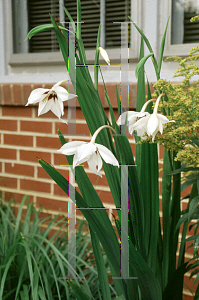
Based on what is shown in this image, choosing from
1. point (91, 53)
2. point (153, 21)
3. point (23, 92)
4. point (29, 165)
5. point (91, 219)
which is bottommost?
point (29, 165)

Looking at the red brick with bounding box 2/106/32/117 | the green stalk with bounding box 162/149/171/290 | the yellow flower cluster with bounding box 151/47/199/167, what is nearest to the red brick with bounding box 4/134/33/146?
the red brick with bounding box 2/106/32/117

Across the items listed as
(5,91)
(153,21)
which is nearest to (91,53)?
(153,21)

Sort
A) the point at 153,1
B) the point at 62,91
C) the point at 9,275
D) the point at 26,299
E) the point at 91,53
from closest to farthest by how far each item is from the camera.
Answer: the point at 62,91
the point at 26,299
the point at 9,275
the point at 153,1
the point at 91,53

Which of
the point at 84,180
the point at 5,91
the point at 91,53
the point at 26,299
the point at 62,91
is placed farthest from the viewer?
the point at 5,91

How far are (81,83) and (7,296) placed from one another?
85cm

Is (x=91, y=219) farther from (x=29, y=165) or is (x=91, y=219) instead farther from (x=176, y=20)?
(x=29, y=165)

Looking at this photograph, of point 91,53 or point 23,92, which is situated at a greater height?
point 91,53

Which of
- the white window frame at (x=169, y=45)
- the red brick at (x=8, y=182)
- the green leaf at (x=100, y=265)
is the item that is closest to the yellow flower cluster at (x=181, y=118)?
the green leaf at (x=100, y=265)

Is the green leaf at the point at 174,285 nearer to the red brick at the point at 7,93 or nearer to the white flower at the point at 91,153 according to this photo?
the white flower at the point at 91,153

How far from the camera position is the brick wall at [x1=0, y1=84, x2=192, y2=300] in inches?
66.8

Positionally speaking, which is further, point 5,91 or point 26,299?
point 5,91

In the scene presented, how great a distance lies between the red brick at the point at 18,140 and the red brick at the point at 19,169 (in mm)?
135

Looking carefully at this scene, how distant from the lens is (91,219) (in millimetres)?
578

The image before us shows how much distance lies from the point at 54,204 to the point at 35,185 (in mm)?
172
